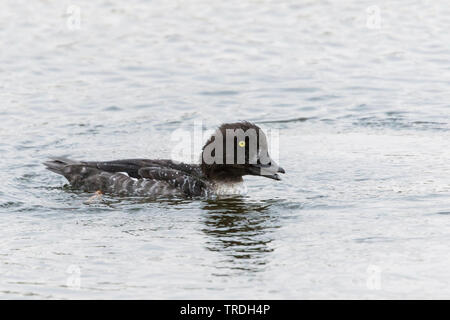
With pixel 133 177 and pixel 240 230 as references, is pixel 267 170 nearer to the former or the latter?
pixel 240 230

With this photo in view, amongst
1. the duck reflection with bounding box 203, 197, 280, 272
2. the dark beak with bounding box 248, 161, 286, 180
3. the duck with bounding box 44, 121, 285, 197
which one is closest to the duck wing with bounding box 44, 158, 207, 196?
the duck with bounding box 44, 121, 285, 197

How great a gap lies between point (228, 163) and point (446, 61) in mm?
8872

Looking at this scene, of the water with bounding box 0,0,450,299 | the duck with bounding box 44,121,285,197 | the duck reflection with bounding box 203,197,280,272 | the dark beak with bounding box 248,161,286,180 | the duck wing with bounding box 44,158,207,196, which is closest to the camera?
the water with bounding box 0,0,450,299

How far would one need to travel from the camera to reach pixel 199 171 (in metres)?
14.0

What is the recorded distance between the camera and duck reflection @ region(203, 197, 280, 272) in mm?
10656

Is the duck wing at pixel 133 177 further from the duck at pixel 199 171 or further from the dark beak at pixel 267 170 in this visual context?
the dark beak at pixel 267 170

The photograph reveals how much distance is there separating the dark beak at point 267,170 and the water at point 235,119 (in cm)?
34

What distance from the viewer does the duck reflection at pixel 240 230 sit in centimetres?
1066

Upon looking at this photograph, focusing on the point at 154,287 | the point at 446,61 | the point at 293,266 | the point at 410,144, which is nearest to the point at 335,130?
the point at 410,144

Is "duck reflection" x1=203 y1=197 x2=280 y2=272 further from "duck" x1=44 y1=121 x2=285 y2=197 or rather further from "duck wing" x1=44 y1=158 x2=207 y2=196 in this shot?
"duck wing" x1=44 y1=158 x2=207 y2=196

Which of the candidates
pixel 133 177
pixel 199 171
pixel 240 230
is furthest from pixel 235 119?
pixel 240 230

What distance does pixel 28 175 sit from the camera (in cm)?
1457
